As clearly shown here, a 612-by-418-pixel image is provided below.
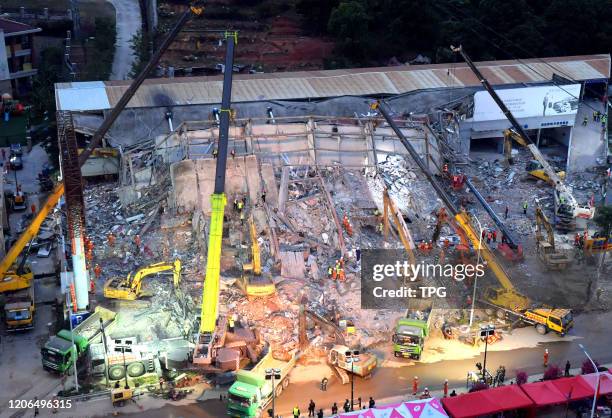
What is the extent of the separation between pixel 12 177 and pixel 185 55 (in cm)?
2337

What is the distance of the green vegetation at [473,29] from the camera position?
2608 inches

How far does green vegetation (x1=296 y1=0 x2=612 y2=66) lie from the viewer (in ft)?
217

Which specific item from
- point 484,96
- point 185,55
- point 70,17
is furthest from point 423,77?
point 70,17

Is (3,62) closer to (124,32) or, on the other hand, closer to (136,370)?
(124,32)

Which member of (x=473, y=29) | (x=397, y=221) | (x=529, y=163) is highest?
(x=473, y=29)

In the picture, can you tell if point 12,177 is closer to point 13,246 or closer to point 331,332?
point 13,246

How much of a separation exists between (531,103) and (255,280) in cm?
2317

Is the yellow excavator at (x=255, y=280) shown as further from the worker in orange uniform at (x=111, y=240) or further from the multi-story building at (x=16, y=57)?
the multi-story building at (x=16, y=57)

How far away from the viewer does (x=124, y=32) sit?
7200 cm

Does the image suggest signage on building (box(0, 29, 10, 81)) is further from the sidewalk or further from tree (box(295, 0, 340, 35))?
the sidewalk

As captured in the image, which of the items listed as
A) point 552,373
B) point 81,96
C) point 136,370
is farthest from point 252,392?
point 81,96

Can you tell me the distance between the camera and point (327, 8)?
73.1 m

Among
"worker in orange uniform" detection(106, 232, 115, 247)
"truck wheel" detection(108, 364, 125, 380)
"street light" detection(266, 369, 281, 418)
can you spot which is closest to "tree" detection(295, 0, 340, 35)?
"worker in orange uniform" detection(106, 232, 115, 247)

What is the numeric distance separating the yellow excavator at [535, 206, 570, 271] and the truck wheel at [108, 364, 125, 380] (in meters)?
19.1
